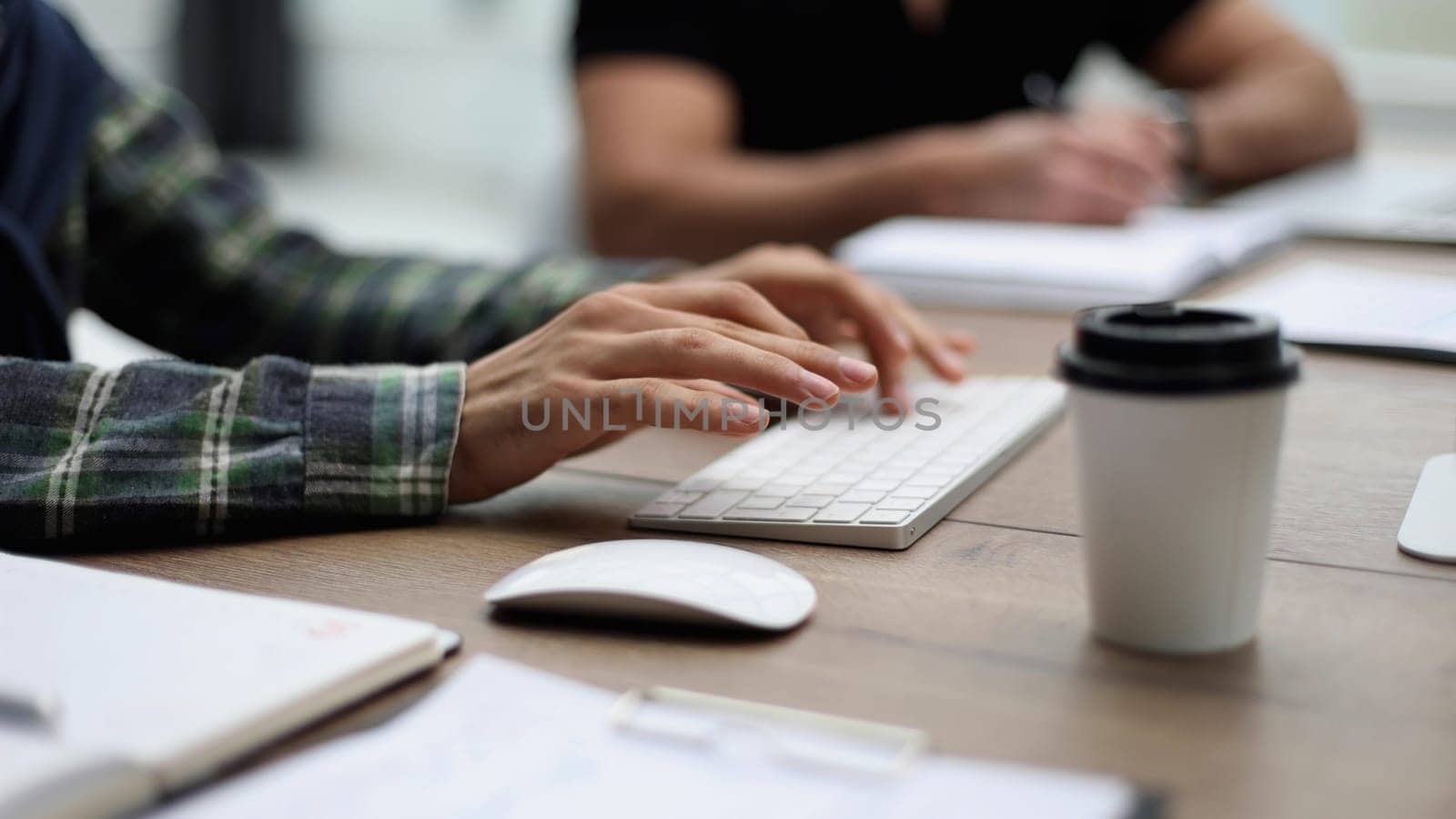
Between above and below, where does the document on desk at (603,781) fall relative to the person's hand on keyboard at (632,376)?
below

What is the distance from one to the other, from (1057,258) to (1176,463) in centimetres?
74

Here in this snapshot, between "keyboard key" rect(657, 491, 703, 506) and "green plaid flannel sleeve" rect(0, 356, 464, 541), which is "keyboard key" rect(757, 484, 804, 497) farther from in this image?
"green plaid flannel sleeve" rect(0, 356, 464, 541)

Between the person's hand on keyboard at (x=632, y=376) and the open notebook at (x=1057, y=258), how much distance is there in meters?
0.48

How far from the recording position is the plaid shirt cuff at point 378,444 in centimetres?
67

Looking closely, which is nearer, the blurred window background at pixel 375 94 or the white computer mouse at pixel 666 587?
the white computer mouse at pixel 666 587

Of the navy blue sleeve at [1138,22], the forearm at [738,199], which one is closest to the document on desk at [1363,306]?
the forearm at [738,199]

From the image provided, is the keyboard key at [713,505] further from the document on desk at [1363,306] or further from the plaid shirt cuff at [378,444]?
the document on desk at [1363,306]

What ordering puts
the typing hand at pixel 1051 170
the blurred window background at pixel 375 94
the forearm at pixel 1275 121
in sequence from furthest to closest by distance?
the blurred window background at pixel 375 94 < the forearm at pixel 1275 121 < the typing hand at pixel 1051 170

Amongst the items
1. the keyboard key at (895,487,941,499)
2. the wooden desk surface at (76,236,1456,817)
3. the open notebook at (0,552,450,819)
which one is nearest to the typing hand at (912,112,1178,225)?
the wooden desk surface at (76,236,1456,817)

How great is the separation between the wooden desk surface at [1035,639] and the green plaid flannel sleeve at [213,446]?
20 millimetres

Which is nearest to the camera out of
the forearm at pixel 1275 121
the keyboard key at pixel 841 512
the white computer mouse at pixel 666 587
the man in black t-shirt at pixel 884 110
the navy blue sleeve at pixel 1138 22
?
the white computer mouse at pixel 666 587

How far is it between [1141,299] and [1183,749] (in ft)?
2.30

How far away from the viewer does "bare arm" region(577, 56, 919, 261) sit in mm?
1500

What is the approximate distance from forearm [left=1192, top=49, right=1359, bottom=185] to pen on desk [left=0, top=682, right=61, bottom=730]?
145 centimetres
